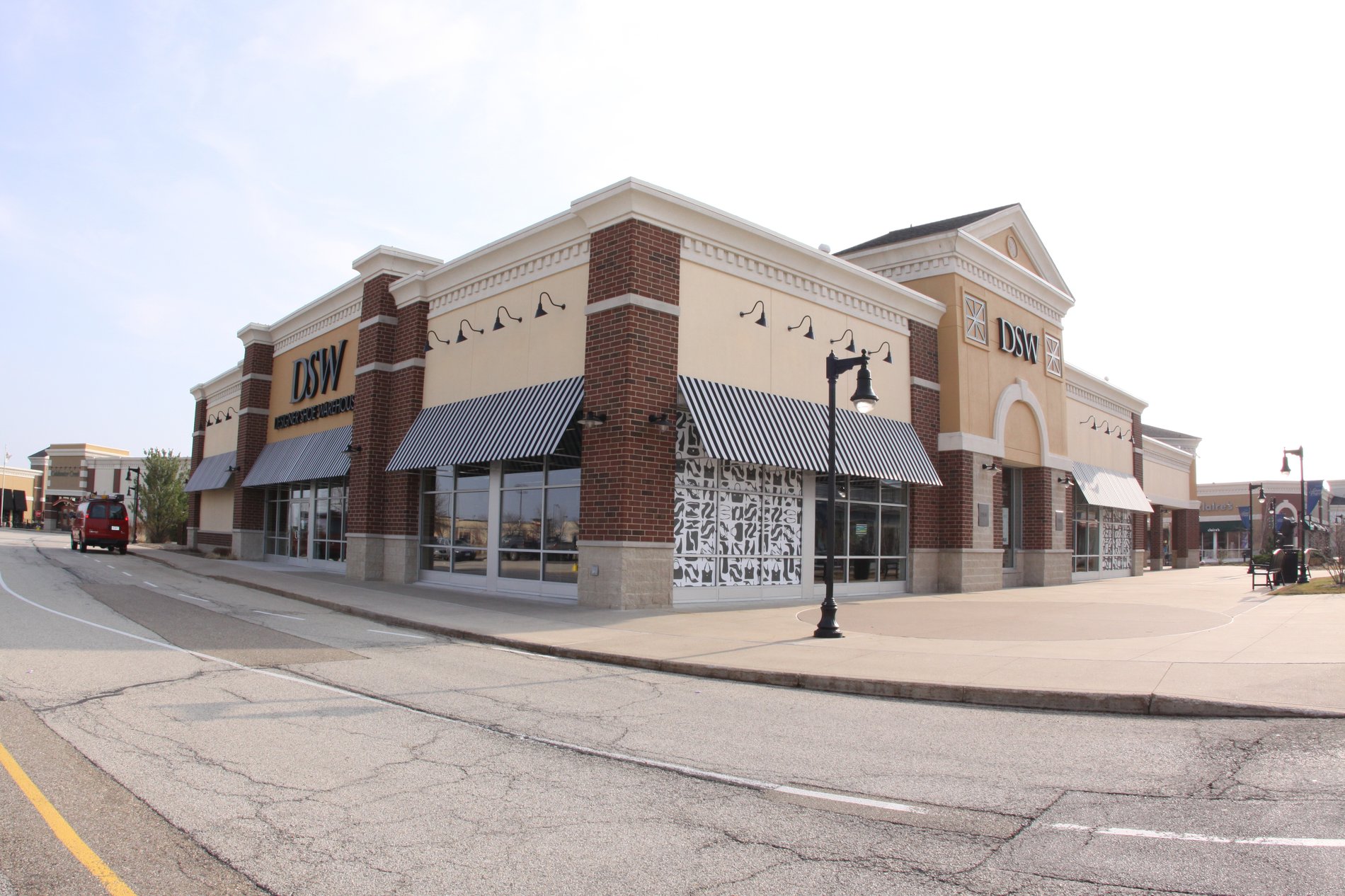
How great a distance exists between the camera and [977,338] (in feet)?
80.9

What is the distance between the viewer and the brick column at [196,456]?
38.5m

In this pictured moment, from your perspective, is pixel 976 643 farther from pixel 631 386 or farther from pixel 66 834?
pixel 66 834

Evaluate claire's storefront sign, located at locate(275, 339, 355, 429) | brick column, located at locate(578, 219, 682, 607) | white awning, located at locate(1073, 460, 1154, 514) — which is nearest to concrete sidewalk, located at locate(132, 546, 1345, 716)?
brick column, located at locate(578, 219, 682, 607)

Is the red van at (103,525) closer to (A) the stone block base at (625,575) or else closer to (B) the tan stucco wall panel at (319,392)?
(B) the tan stucco wall panel at (319,392)

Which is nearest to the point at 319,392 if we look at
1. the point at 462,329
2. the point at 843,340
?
the point at 462,329

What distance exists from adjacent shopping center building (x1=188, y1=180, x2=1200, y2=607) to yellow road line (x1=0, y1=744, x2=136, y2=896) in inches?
430

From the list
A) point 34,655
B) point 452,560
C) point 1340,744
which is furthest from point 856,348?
point 34,655

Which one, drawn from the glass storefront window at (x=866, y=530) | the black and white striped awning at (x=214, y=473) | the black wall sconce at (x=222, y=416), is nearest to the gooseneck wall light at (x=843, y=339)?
the glass storefront window at (x=866, y=530)

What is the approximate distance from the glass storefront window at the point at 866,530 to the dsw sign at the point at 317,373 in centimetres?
1630

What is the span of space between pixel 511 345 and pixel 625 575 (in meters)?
6.69

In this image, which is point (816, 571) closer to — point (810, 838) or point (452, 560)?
point (452, 560)

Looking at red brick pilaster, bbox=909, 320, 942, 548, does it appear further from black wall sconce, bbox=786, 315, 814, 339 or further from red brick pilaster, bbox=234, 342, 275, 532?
red brick pilaster, bbox=234, 342, 275, 532

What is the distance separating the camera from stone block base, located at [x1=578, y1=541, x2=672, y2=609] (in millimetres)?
16016

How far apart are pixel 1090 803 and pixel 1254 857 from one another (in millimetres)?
1074
